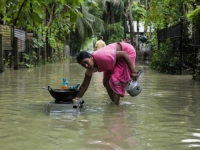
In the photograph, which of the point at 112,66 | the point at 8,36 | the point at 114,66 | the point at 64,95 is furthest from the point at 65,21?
the point at 64,95

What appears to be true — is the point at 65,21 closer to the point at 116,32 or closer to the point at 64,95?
the point at 116,32

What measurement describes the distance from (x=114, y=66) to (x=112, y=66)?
122 millimetres

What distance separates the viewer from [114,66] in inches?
240

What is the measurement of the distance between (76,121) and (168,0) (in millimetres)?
12970

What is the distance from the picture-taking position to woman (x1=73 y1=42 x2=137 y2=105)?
5805 mm

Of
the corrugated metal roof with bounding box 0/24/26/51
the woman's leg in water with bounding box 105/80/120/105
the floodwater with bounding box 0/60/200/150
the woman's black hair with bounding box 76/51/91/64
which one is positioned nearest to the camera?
the floodwater with bounding box 0/60/200/150

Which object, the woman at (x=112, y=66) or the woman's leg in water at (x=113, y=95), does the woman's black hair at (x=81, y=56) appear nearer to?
the woman at (x=112, y=66)

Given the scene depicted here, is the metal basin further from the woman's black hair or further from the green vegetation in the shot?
the green vegetation

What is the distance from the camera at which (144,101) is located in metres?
6.76

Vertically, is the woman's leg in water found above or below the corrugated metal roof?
below

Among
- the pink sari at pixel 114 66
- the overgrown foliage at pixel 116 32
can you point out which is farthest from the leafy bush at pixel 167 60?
the overgrown foliage at pixel 116 32

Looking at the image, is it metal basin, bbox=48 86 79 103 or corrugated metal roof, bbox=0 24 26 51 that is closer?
metal basin, bbox=48 86 79 103

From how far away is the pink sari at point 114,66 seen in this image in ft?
19.2

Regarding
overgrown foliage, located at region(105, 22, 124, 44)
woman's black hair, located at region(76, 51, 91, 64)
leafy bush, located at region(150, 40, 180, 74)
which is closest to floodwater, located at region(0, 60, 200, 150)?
woman's black hair, located at region(76, 51, 91, 64)
